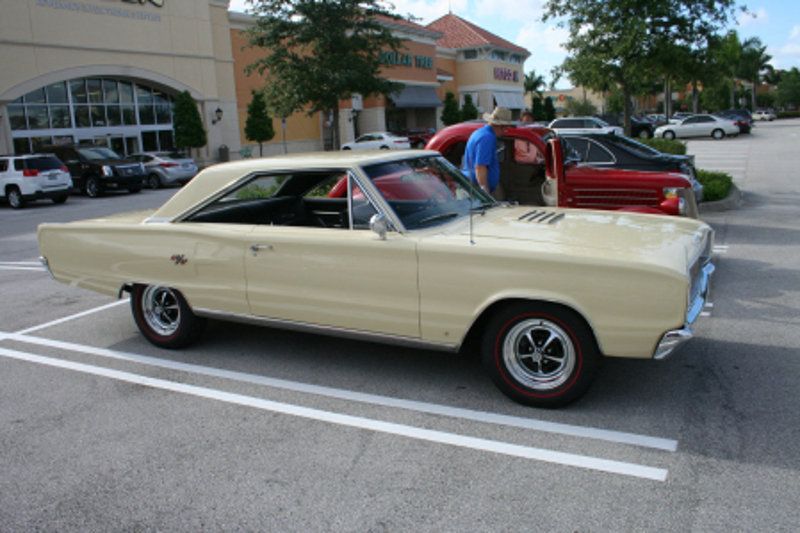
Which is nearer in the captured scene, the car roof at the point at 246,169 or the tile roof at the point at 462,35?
the car roof at the point at 246,169

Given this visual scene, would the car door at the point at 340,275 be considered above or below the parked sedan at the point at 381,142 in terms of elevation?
below

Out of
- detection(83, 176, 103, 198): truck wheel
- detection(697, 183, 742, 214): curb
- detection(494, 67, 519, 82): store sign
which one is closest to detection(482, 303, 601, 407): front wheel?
detection(697, 183, 742, 214): curb

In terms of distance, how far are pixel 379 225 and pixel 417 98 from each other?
157 feet

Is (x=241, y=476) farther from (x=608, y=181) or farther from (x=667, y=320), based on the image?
(x=608, y=181)

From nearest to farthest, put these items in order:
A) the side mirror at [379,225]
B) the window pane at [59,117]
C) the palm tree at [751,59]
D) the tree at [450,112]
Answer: the side mirror at [379,225] < the window pane at [59,117] < the tree at [450,112] < the palm tree at [751,59]

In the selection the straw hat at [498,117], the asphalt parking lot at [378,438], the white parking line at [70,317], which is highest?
the straw hat at [498,117]

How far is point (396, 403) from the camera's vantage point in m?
4.60

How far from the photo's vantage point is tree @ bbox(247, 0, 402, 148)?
80.4ft

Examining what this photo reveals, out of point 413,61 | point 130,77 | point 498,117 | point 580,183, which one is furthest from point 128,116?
point 498,117

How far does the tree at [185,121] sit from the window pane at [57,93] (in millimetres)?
5021

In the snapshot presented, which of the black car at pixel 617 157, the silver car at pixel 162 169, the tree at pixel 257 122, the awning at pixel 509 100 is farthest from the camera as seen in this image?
the awning at pixel 509 100

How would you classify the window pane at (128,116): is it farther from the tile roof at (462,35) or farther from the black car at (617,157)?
the tile roof at (462,35)

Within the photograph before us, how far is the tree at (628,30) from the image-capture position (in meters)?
16.0

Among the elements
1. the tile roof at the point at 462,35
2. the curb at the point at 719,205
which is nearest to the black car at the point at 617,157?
the curb at the point at 719,205
